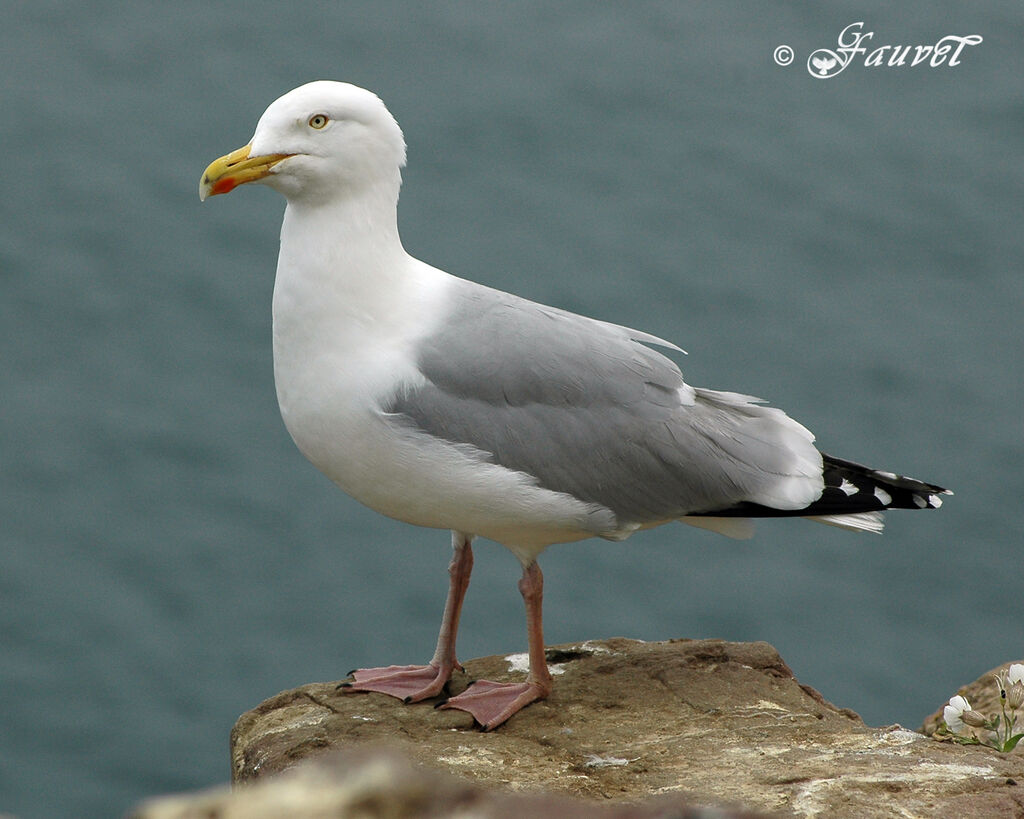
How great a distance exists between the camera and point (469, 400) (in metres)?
3.80

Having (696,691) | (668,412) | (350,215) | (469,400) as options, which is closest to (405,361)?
(469,400)

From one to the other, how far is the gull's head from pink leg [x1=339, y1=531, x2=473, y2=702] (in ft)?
3.91

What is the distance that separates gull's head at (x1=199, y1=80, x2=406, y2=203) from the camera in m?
3.71

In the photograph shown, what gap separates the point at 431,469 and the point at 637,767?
938mm

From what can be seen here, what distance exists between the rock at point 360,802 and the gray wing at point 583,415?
211 centimetres

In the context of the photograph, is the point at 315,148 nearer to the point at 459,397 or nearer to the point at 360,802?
the point at 459,397

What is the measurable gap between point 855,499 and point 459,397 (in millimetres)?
1255

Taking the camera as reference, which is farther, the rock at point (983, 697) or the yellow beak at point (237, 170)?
the rock at point (983, 697)

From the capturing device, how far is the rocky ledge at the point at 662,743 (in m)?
3.27

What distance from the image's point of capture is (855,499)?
4.16m

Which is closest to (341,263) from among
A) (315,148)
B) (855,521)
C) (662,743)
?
(315,148)

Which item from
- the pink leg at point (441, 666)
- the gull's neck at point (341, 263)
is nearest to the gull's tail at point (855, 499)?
the pink leg at point (441, 666)

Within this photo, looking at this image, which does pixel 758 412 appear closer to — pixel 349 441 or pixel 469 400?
pixel 469 400

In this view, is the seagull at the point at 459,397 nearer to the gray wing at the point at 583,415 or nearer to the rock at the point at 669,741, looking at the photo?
the gray wing at the point at 583,415
